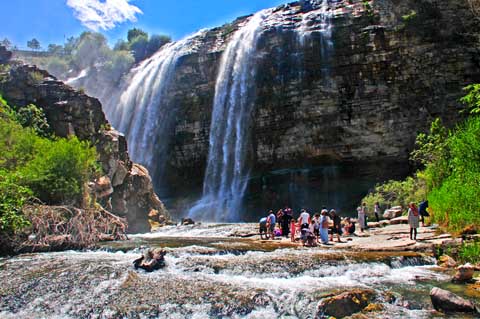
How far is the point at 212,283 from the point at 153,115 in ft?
105

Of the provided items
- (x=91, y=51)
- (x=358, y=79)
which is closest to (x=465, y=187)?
(x=358, y=79)

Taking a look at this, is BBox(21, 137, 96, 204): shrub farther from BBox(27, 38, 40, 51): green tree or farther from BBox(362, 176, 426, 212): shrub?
BBox(27, 38, 40, 51): green tree

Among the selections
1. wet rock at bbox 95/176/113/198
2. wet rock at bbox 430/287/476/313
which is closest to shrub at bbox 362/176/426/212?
wet rock at bbox 430/287/476/313

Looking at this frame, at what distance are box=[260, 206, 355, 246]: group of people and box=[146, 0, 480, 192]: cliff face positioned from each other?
14683 millimetres

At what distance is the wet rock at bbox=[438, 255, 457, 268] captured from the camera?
409 inches

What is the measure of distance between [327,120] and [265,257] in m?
22.5

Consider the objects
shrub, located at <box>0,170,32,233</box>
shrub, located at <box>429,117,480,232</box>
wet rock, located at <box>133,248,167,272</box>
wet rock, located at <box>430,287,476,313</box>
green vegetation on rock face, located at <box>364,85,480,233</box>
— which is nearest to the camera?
wet rock, located at <box>430,287,476,313</box>

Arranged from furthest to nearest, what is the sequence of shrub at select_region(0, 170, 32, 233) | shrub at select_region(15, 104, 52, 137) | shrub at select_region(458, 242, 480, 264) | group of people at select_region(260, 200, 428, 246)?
shrub at select_region(15, 104, 52, 137)
group of people at select_region(260, 200, 428, 246)
shrub at select_region(0, 170, 32, 233)
shrub at select_region(458, 242, 480, 264)

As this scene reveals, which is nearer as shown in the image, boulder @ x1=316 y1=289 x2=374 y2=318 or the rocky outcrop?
boulder @ x1=316 y1=289 x2=374 y2=318

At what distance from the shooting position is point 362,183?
32.5 metres

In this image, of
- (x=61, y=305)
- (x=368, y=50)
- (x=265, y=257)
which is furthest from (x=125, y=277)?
(x=368, y=50)

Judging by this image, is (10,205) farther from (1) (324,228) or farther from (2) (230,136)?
(2) (230,136)

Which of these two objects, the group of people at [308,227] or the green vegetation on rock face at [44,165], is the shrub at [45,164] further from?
the group of people at [308,227]

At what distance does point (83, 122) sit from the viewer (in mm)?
24000
